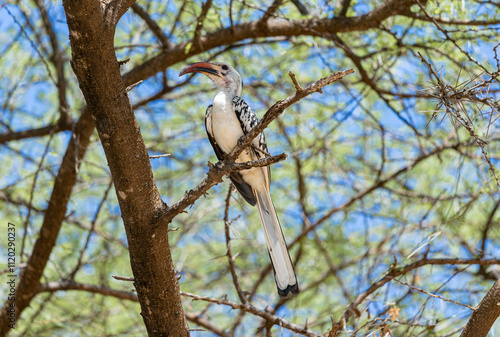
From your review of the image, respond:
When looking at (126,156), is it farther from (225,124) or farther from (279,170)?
(279,170)

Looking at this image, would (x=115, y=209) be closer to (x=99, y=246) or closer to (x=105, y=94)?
(x=99, y=246)

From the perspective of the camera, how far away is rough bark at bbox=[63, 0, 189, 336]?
6.43 feet

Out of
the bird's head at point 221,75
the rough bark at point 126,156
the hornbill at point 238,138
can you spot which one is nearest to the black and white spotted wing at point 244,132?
the hornbill at point 238,138

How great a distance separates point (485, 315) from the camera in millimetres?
2102

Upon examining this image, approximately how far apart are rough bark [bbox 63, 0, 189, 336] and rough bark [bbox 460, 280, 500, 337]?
1.23 meters

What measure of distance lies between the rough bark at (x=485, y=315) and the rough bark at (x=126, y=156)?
123 centimetres

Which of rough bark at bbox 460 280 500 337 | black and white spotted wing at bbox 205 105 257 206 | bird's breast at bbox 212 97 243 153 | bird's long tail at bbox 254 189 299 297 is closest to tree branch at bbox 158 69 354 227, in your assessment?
bird's long tail at bbox 254 189 299 297

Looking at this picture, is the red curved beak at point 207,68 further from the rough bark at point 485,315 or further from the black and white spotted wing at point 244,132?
the rough bark at point 485,315

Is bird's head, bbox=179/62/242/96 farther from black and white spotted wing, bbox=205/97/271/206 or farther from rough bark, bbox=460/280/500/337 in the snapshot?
rough bark, bbox=460/280/500/337

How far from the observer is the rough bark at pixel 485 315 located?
6.84ft

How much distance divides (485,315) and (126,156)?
1615 mm

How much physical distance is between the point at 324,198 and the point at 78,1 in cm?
378

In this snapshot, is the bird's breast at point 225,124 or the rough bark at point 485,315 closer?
the rough bark at point 485,315

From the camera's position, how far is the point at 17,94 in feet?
14.1
